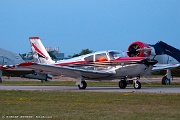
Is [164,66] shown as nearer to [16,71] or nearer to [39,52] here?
[39,52]

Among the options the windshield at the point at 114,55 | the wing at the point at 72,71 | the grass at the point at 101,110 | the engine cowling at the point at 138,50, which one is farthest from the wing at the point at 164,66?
the grass at the point at 101,110

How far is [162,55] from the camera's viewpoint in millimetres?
37531

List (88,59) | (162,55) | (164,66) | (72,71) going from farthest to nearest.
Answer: (162,55), (164,66), (88,59), (72,71)

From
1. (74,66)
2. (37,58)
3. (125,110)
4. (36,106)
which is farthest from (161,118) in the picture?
(37,58)

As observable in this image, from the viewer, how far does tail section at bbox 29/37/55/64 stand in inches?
1234

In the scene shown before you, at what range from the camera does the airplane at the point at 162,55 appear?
32659 mm

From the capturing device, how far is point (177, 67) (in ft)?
116

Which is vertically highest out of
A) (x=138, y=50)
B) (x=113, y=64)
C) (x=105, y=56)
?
(x=138, y=50)

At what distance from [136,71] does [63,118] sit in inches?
568

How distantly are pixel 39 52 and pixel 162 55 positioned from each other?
11190 millimetres

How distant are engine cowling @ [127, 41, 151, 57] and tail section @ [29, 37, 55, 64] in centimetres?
562

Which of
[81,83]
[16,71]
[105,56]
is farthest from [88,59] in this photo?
[16,71]

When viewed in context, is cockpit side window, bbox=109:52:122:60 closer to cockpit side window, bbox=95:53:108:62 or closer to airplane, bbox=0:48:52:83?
cockpit side window, bbox=95:53:108:62

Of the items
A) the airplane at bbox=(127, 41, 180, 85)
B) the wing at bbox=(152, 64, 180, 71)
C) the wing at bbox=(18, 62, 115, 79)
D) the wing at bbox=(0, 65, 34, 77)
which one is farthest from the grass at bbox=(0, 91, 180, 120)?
the wing at bbox=(0, 65, 34, 77)
